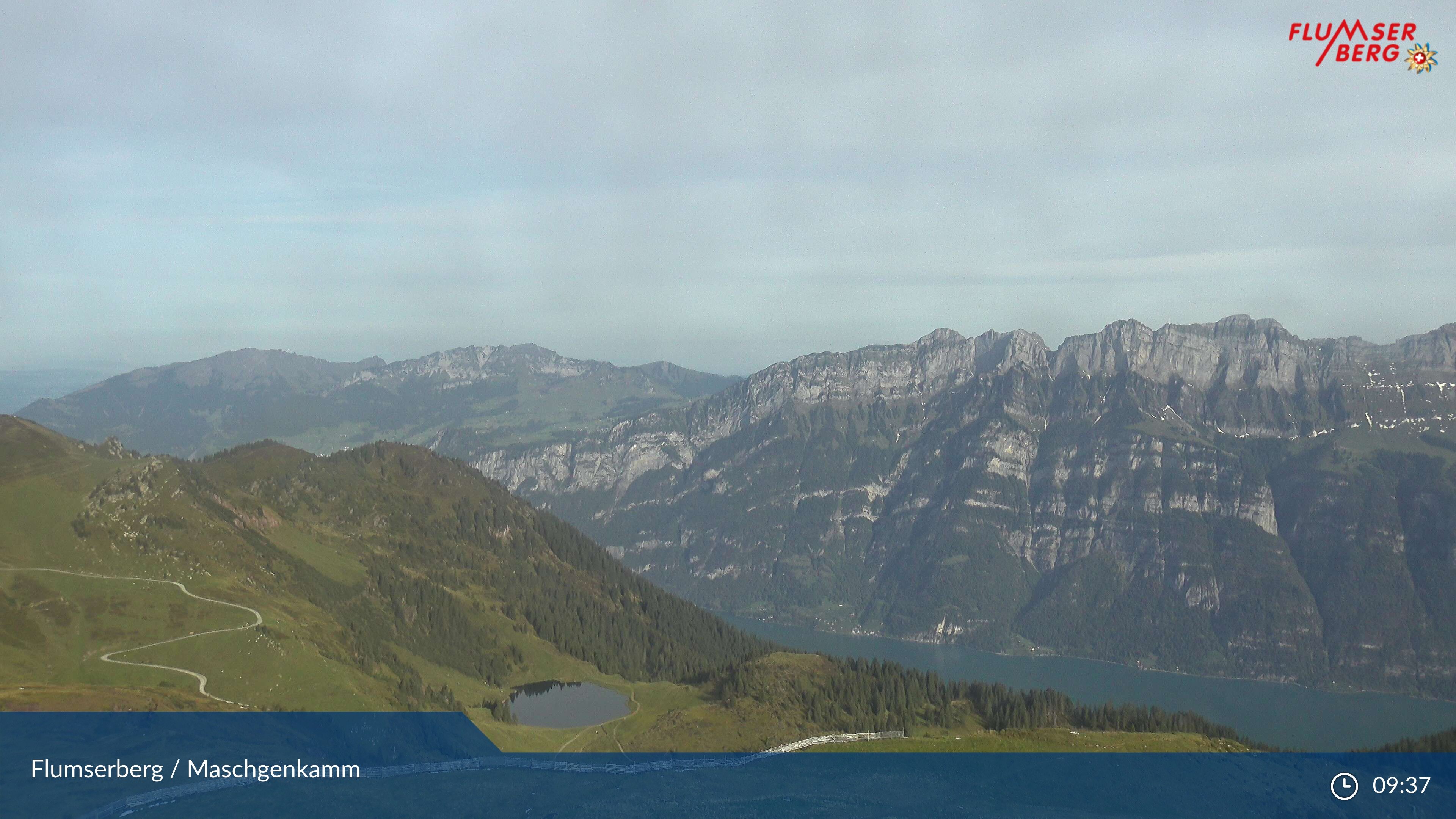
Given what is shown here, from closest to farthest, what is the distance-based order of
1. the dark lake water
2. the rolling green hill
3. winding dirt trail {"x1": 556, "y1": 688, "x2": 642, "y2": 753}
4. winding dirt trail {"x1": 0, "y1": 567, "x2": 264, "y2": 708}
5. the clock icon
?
1. the clock icon
2. winding dirt trail {"x1": 0, "y1": 567, "x2": 264, "y2": 708}
3. the rolling green hill
4. winding dirt trail {"x1": 556, "y1": 688, "x2": 642, "y2": 753}
5. the dark lake water

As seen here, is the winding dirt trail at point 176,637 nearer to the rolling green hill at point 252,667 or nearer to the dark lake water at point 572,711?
the rolling green hill at point 252,667

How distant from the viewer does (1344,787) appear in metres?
148

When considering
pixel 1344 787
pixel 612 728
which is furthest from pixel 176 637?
pixel 1344 787

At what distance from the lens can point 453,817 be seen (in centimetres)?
10288

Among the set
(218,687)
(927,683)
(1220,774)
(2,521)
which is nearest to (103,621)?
(218,687)

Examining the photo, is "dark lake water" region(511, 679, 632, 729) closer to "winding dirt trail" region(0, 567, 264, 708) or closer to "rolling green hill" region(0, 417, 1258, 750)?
"rolling green hill" region(0, 417, 1258, 750)

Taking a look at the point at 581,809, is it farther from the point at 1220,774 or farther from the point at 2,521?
the point at 2,521

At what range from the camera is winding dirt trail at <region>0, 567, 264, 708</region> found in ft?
477

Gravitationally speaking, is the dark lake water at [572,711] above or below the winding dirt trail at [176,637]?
below

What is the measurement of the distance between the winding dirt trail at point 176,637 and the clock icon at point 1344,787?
15198 centimetres
